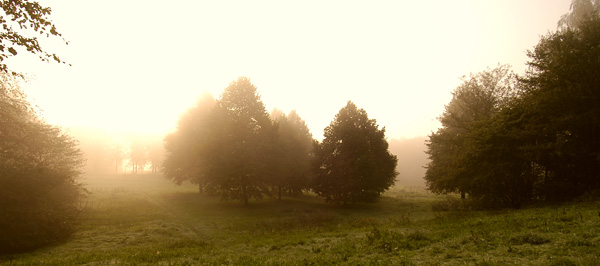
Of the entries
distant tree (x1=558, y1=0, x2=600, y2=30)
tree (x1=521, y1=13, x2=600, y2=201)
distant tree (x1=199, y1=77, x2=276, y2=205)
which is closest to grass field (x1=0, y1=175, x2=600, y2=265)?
distant tree (x1=199, y1=77, x2=276, y2=205)

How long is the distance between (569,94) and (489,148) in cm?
618

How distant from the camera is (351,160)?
32719 millimetres

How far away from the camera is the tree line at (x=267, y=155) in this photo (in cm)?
3127

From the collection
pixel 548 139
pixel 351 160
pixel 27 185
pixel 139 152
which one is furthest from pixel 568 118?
pixel 139 152

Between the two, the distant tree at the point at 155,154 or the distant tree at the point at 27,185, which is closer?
the distant tree at the point at 27,185

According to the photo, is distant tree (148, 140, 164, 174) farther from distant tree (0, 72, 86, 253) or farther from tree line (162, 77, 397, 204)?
distant tree (0, 72, 86, 253)

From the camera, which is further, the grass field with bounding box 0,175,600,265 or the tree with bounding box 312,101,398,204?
the tree with bounding box 312,101,398,204

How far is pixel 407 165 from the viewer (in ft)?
479

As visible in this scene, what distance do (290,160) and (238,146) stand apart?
8698 mm

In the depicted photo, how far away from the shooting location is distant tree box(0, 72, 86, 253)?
17.5 m

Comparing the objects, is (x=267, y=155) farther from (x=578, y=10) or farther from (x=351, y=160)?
(x=578, y=10)

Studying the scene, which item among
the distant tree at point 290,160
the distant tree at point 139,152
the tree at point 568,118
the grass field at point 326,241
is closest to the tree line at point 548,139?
the tree at point 568,118

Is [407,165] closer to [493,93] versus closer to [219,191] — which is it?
[493,93]

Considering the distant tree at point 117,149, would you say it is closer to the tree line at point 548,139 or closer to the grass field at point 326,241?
the grass field at point 326,241
